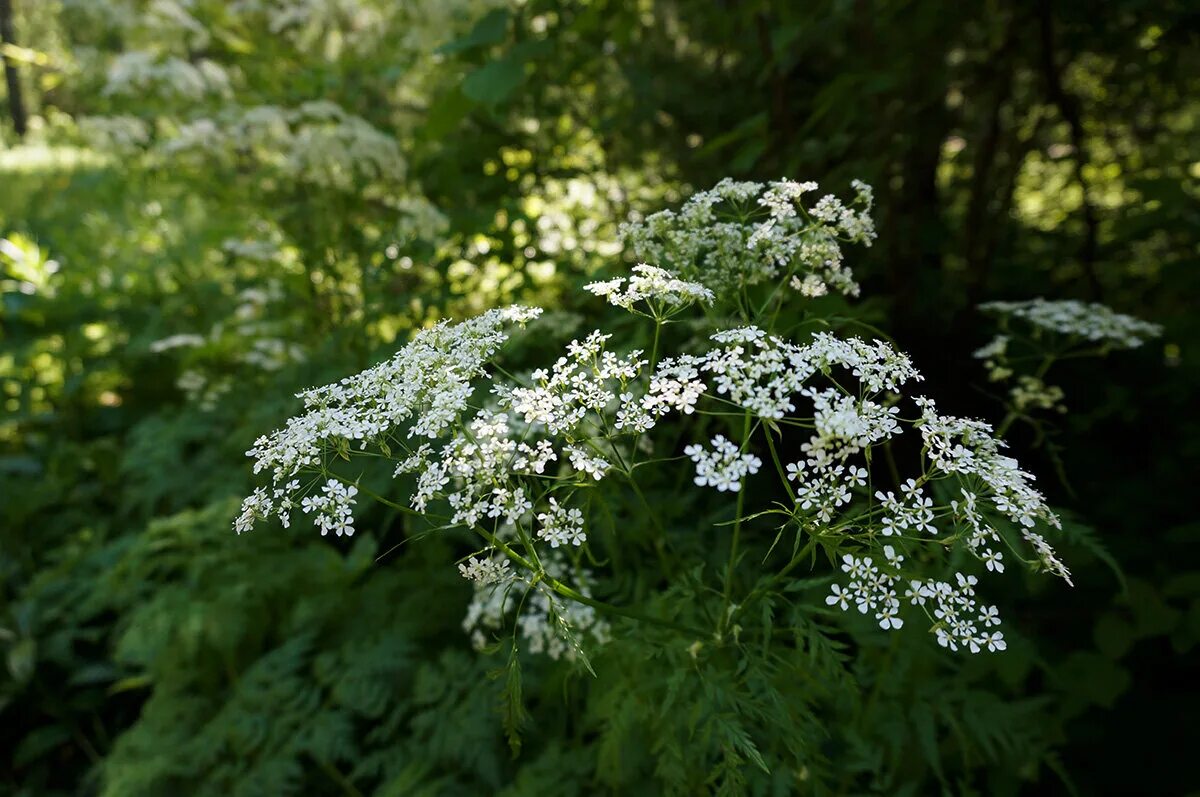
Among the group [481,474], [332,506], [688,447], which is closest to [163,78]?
[332,506]

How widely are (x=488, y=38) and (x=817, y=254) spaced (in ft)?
5.72

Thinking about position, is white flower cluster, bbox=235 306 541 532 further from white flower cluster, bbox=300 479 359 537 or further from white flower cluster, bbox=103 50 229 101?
white flower cluster, bbox=103 50 229 101

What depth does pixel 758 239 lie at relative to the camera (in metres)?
1.48

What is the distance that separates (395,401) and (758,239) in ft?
2.53

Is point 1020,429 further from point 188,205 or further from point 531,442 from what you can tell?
point 188,205

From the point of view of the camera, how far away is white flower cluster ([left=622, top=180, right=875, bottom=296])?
5.09 ft

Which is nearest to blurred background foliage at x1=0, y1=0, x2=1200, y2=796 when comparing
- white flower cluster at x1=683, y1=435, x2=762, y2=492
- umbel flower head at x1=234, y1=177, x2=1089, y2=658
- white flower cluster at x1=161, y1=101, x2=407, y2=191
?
white flower cluster at x1=161, y1=101, x2=407, y2=191

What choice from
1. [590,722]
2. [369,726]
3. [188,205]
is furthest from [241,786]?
[188,205]

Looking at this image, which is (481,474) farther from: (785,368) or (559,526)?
(785,368)

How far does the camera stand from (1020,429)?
10.5ft

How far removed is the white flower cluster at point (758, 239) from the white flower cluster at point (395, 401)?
1.37 ft

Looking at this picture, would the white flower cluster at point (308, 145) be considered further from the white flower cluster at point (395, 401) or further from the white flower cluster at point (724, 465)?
the white flower cluster at point (724, 465)

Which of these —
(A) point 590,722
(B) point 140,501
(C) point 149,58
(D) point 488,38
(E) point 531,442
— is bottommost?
(B) point 140,501

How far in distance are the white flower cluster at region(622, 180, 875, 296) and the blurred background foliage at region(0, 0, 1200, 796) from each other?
0.41 m
